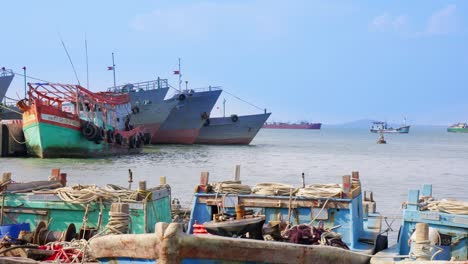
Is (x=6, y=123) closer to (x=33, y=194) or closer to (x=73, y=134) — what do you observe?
(x=73, y=134)

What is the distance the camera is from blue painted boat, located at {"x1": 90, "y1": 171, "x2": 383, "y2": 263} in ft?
17.4

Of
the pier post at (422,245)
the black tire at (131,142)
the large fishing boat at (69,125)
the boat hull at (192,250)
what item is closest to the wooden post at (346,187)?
the pier post at (422,245)

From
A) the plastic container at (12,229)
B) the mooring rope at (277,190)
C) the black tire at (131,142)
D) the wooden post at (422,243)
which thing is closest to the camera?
the wooden post at (422,243)

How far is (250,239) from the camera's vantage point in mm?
5859

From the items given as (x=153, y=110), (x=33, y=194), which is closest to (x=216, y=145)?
(x=153, y=110)

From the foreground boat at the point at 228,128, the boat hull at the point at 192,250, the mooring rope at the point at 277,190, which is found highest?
the foreground boat at the point at 228,128

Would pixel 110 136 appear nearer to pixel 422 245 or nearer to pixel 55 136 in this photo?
pixel 55 136

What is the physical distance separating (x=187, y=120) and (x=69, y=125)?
28.0 metres

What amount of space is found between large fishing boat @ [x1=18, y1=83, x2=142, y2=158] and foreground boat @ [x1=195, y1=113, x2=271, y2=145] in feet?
80.8

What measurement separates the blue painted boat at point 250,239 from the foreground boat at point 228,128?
57.9 meters

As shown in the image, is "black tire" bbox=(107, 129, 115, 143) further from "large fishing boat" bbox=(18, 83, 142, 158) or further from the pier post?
the pier post

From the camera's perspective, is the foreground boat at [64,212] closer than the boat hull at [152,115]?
Yes

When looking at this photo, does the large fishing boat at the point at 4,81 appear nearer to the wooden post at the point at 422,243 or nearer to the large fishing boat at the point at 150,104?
the large fishing boat at the point at 150,104

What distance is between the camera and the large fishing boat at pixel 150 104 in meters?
59.9
